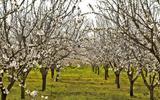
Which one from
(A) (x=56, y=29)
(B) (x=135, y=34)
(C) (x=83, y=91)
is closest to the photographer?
(B) (x=135, y=34)

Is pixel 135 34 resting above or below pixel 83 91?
above

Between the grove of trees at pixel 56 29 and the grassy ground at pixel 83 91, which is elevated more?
the grove of trees at pixel 56 29

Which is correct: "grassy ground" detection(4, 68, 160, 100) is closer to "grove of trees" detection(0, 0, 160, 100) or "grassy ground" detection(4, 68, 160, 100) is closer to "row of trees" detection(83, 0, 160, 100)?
"row of trees" detection(83, 0, 160, 100)

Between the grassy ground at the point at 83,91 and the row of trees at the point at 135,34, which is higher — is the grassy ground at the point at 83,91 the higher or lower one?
the lower one

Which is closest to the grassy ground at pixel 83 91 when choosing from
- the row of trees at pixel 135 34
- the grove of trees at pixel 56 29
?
the row of trees at pixel 135 34

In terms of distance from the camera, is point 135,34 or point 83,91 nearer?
point 135,34

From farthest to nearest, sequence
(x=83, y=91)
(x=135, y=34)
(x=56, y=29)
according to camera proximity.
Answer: (x=83, y=91), (x=56, y=29), (x=135, y=34)

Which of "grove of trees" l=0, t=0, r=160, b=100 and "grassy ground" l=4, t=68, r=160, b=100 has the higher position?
"grove of trees" l=0, t=0, r=160, b=100

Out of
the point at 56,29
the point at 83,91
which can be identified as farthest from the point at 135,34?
the point at 83,91

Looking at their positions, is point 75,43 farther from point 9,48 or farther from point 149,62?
point 149,62

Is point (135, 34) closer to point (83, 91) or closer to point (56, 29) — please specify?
point (56, 29)

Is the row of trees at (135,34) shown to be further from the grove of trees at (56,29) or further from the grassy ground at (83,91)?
the grassy ground at (83,91)

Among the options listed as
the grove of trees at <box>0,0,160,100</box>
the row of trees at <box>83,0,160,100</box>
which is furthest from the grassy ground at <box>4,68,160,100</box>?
the grove of trees at <box>0,0,160,100</box>

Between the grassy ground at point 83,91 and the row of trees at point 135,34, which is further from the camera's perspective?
the grassy ground at point 83,91
